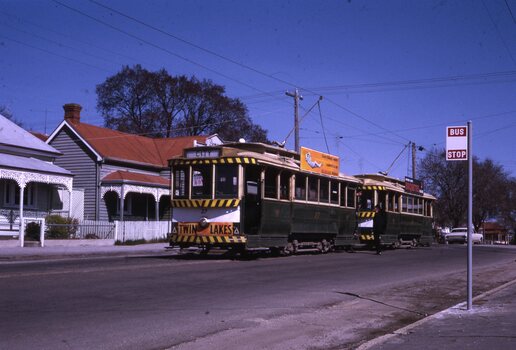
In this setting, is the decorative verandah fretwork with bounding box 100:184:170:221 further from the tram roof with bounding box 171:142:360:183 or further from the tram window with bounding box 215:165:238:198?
the tram window with bounding box 215:165:238:198

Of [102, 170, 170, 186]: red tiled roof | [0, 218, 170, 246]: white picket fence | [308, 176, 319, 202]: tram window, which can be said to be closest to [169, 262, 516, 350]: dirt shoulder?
[308, 176, 319, 202]: tram window

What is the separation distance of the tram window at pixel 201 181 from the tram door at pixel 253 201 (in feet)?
3.88

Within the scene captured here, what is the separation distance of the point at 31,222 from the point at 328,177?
12.8 meters

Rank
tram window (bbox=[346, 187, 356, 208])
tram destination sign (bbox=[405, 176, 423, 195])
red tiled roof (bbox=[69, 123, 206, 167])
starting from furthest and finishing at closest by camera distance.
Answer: red tiled roof (bbox=[69, 123, 206, 167]) → tram destination sign (bbox=[405, 176, 423, 195]) → tram window (bbox=[346, 187, 356, 208])

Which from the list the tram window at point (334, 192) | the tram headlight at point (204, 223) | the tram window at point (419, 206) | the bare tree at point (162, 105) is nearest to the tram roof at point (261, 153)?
the tram window at point (334, 192)

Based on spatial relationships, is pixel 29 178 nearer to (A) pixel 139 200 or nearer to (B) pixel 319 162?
(A) pixel 139 200

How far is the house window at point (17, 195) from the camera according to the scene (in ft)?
101

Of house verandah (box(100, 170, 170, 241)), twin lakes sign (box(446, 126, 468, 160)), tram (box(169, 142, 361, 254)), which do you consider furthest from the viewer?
house verandah (box(100, 170, 170, 241))

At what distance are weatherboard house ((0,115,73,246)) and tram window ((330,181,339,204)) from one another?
14.0 metres

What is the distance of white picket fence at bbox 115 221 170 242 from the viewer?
96.7 ft

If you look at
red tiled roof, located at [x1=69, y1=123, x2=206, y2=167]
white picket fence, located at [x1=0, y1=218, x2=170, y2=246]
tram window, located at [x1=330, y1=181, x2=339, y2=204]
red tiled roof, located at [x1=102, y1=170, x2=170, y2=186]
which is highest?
red tiled roof, located at [x1=69, y1=123, x2=206, y2=167]

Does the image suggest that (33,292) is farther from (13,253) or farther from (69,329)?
(13,253)

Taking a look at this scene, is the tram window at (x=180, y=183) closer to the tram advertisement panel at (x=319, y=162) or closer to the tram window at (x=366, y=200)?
the tram advertisement panel at (x=319, y=162)

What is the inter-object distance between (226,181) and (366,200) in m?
12.8
